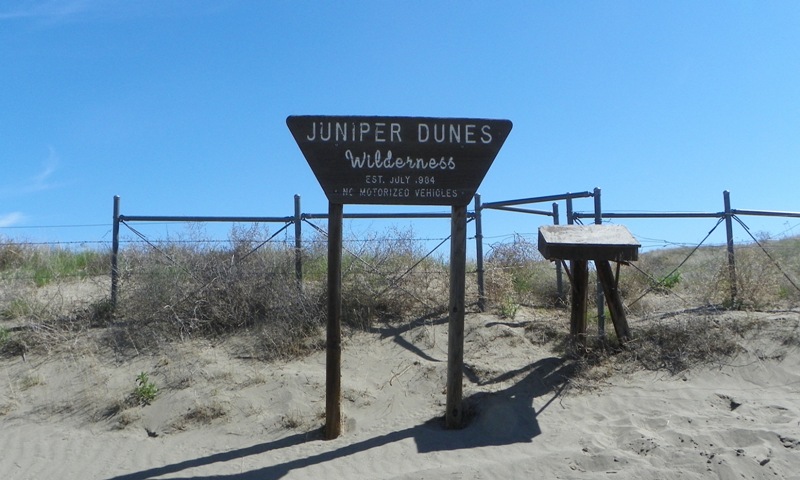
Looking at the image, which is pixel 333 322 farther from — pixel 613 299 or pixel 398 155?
pixel 613 299

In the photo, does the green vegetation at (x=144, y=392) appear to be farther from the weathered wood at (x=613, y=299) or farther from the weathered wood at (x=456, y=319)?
the weathered wood at (x=613, y=299)

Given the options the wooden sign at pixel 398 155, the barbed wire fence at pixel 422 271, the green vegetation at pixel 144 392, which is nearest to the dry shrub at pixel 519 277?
the barbed wire fence at pixel 422 271

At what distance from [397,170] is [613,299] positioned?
298 centimetres

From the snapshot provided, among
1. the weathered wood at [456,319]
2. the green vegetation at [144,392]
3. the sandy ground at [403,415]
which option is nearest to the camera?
the sandy ground at [403,415]

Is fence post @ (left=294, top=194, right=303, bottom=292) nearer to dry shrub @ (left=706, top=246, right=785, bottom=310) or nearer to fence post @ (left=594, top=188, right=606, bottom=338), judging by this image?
fence post @ (left=594, top=188, right=606, bottom=338)

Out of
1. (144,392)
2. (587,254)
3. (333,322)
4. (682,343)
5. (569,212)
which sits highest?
(569,212)

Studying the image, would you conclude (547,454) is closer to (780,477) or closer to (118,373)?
(780,477)

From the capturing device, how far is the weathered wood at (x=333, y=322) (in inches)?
291

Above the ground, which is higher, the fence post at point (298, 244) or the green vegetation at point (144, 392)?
the fence post at point (298, 244)

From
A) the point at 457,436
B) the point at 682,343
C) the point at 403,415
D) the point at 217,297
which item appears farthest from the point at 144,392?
the point at 682,343

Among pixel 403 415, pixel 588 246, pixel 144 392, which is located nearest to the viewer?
pixel 403 415

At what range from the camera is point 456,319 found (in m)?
7.58

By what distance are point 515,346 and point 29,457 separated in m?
5.32

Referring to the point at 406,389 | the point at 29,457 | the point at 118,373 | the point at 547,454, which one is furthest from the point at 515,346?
the point at 29,457
